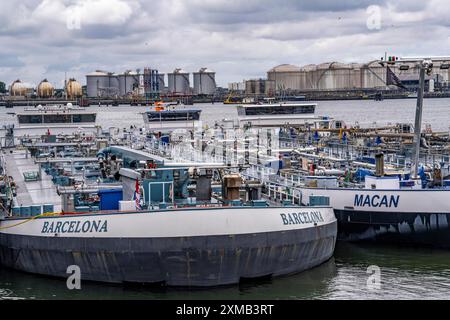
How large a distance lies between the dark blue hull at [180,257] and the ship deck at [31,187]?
4.13 m

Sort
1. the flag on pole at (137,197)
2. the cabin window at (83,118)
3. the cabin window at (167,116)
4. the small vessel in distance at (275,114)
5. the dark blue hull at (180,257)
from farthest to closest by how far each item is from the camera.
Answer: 1. the small vessel in distance at (275,114)
2. the cabin window at (167,116)
3. the cabin window at (83,118)
4. the flag on pole at (137,197)
5. the dark blue hull at (180,257)

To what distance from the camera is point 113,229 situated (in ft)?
71.3

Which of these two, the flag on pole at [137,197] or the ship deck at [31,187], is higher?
the flag on pole at [137,197]

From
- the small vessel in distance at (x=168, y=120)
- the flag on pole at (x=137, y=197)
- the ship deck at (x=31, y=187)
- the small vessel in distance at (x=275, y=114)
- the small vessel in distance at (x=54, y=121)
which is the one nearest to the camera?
the flag on pole at (x=137, y=197)

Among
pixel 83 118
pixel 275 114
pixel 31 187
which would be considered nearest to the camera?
pixel 31 187

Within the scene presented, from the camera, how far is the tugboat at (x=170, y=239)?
21.4 meters

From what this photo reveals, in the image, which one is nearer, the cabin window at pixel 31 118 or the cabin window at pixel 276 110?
the cabin window at pixel 31 118

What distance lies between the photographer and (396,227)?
2822 cm

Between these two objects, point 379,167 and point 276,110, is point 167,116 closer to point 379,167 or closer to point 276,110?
point 276,110

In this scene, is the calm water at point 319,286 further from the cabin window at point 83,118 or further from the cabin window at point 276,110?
the cabin window at point 276,110

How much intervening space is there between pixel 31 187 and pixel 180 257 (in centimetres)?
1193

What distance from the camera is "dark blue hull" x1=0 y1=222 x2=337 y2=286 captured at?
70.0 feet

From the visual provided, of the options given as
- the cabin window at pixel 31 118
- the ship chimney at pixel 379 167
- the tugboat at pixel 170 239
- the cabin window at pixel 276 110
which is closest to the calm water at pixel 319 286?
the tugboat at pixel 170 239

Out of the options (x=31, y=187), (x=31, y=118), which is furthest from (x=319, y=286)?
(x=31, y=118)
